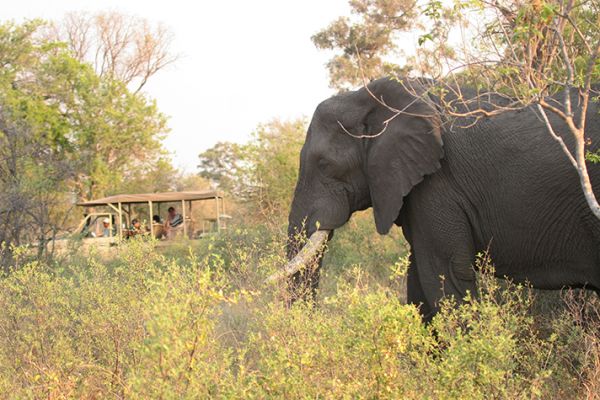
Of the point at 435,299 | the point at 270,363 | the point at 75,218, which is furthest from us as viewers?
the point at 75,218

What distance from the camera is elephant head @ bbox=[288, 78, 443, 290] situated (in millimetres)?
6379

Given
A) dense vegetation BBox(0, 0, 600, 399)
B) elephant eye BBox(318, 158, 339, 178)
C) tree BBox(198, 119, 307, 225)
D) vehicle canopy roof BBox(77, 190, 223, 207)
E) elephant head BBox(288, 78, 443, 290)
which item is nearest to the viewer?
dense vegetation BBox(0, 0, 600, 399)

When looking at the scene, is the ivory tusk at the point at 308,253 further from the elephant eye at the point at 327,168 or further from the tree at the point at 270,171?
the tree at the point at 270,171

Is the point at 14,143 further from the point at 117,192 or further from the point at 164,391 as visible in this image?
the point at 117,192

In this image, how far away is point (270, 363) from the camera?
3.42m

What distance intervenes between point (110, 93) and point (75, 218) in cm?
494

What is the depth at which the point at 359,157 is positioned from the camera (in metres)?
6.80

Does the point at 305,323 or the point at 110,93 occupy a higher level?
the point at 110,93

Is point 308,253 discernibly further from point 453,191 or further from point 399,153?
point 453,191

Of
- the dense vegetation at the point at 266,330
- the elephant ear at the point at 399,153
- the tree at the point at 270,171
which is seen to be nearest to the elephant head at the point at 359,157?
the elephant ear at the point at 399,153

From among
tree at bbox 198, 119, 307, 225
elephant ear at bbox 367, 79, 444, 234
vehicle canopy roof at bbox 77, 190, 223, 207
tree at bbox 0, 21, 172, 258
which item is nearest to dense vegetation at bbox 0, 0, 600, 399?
elephant ear at bbox 367, 79, 444, 234

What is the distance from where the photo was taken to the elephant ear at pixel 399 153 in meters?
6.23

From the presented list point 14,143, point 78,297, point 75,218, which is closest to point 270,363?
point 78,297

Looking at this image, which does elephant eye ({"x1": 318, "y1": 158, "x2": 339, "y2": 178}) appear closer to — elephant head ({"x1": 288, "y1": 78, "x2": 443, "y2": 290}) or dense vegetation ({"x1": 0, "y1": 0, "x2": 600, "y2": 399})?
elephant head ({"x1": 288, "y1": 78, "x2": 443, "y2": 290})
